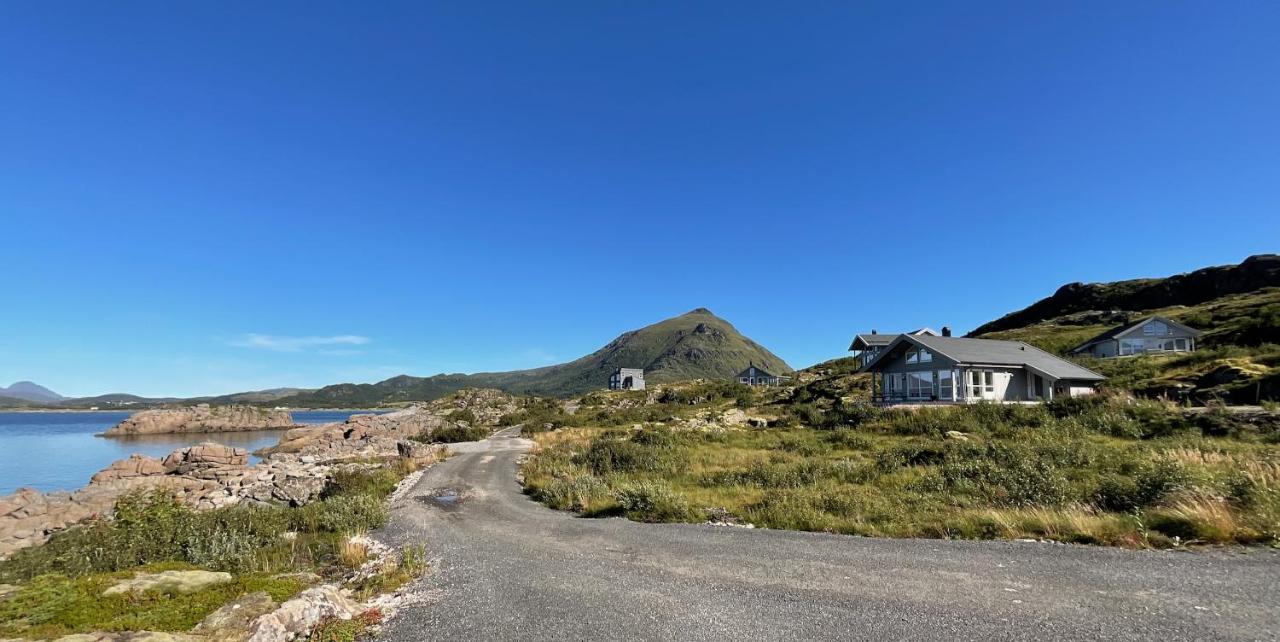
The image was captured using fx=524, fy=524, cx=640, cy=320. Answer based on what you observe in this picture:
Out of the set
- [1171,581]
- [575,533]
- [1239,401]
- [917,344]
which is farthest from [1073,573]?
[917,344]

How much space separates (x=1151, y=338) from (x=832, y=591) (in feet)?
259

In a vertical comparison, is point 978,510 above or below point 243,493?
above

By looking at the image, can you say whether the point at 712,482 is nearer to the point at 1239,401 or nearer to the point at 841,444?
the point at 841,444

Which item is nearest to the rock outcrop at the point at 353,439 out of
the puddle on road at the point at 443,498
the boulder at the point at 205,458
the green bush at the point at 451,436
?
the green bush at the point at 451,436

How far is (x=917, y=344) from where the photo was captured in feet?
134

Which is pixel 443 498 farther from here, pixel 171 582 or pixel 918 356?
pixel 918 356

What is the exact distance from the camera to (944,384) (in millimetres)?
38906

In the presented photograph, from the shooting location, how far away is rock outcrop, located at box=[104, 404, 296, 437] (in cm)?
8254

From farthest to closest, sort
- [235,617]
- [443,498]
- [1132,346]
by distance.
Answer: [1132,346] → [443,498] → [235,617]


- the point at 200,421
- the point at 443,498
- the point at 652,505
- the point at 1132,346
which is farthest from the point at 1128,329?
the point at 200,421

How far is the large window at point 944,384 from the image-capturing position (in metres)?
38.5

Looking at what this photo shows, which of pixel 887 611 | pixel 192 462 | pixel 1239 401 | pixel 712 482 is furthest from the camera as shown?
pixel 192 462

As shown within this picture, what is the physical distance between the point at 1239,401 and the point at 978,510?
28.3 metres

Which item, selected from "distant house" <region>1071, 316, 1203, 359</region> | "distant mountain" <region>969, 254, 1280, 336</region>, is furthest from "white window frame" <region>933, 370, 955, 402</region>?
"distant mountain" <region>969, 254, 1280, 336</region>
